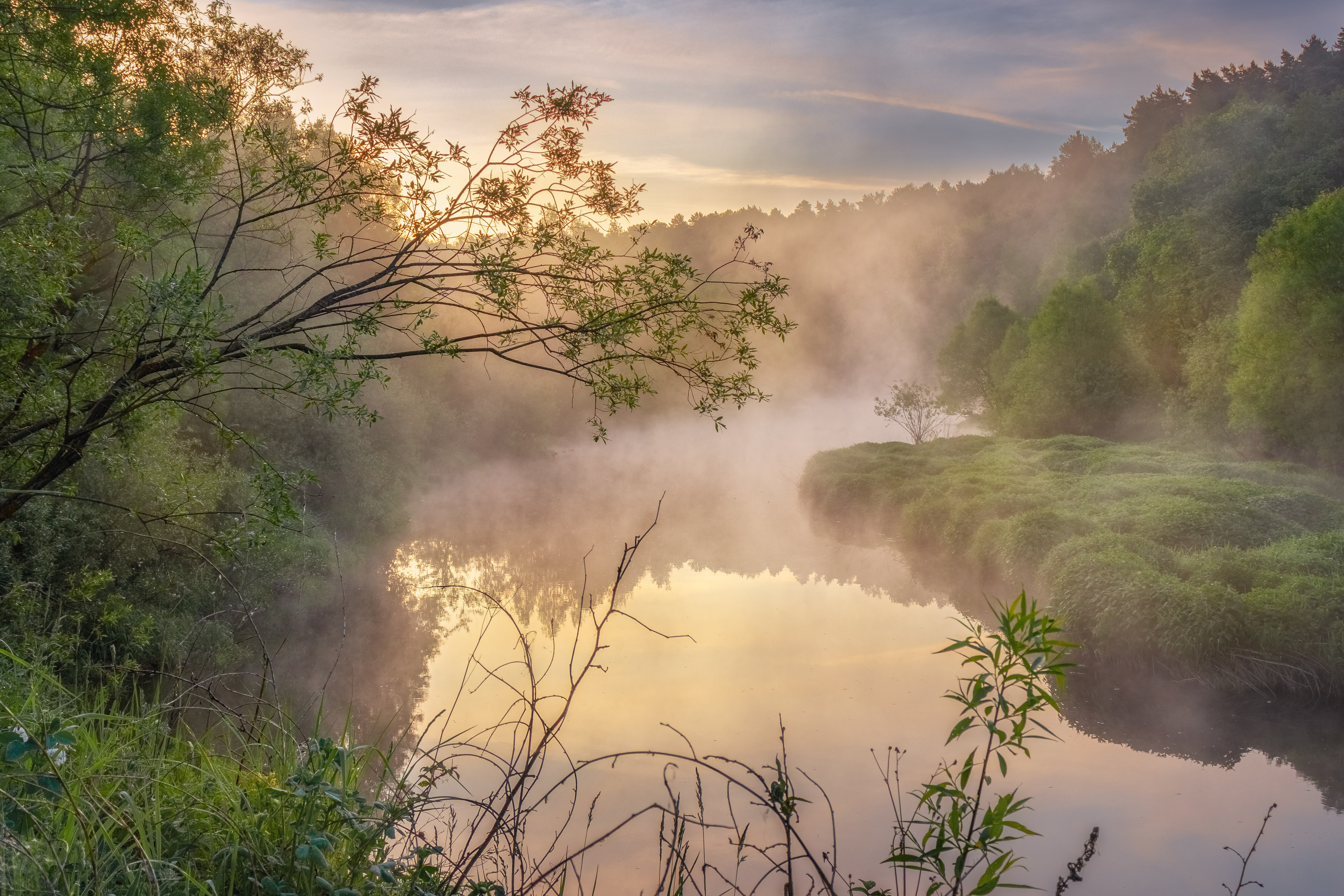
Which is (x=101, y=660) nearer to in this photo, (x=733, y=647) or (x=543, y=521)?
(x=733, y=647)

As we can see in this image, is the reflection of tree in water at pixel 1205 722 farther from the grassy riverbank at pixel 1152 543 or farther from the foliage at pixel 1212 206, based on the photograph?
the foliage at pixel 1212 206

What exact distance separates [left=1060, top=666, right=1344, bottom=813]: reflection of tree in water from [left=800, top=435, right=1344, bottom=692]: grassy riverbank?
0.31m

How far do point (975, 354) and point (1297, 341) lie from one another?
1209 centimetres

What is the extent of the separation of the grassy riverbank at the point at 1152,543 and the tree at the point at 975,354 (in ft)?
27.7

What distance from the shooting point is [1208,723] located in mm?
9750

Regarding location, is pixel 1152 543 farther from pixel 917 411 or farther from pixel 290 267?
pixel 917 411

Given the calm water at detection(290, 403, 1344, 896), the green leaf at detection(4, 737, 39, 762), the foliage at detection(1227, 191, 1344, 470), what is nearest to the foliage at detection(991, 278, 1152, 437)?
the foliage at detection(1227, 191, 1344, 470)

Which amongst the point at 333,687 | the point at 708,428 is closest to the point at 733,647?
the point at 333,687

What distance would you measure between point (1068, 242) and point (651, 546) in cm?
2758

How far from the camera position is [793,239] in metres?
60.1

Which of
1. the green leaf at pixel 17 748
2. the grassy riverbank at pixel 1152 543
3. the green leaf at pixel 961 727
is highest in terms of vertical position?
the green leaf at pixel 17 748

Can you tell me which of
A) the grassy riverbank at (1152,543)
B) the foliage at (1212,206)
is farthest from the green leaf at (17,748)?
the foliage at (1212,206)

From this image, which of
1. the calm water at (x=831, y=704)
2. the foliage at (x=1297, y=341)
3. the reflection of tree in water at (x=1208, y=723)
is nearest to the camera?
the calm water at (x=831, y=704)

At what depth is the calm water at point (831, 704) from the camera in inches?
290
